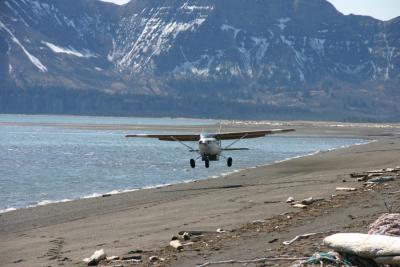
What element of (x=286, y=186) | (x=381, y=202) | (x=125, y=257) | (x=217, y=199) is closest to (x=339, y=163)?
(x=286, y=186)

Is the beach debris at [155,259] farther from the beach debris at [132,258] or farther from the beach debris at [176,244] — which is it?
the beach debris at [176,244]

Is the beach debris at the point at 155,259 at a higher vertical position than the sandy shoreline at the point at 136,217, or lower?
higher

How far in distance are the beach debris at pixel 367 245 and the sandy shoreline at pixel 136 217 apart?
358 cm

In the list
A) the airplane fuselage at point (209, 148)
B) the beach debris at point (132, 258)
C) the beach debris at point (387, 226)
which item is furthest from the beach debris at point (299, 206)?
the airplane fuselage at point (209, 148)

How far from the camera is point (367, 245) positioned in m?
10.9

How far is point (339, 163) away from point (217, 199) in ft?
78.5

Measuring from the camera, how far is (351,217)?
1752 cm

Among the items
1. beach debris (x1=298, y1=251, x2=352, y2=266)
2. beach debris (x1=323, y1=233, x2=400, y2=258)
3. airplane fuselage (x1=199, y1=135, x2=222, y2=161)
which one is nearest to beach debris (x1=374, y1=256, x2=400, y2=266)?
beach debris (x1=323, y1=233, x2=400, y2=258)

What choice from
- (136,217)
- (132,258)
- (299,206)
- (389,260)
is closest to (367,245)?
(389,260)

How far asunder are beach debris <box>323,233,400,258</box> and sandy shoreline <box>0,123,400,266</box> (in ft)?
11.8

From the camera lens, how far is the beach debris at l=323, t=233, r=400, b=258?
10.8 metres

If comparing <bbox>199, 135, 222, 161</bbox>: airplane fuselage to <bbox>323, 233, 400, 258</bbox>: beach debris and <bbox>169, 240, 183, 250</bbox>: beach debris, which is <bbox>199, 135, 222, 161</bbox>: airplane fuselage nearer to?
<bbox>169, 240, 183, 250</bbox>: beach debris

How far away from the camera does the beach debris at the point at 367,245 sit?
10750mm

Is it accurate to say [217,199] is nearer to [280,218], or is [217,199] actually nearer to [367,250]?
[280,218]
